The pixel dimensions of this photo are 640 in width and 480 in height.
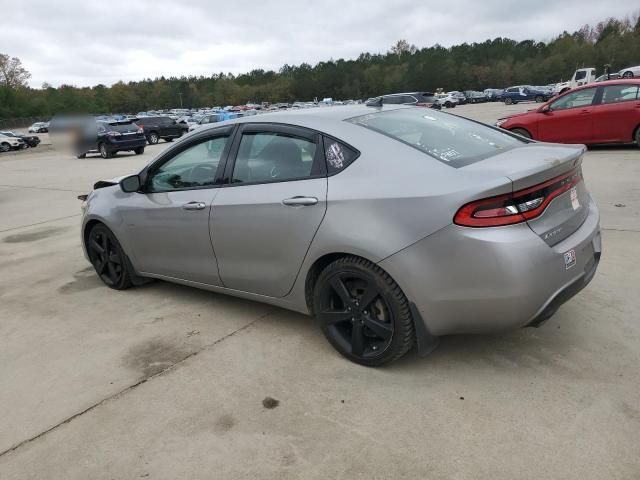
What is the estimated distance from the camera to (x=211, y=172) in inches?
149

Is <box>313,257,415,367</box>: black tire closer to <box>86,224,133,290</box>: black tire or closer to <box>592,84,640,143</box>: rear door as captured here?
<box>86,224,133,290</box>: black tire

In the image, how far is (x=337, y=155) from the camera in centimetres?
310

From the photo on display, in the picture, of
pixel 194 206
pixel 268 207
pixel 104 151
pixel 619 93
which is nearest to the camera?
pixel 268 207

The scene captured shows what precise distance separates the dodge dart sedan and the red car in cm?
815

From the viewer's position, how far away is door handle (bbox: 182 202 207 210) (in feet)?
12.2

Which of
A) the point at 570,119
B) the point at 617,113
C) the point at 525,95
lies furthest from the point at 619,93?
the point at 525,95

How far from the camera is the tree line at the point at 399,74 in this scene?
90375mm

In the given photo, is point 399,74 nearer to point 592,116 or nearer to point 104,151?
point 104,151

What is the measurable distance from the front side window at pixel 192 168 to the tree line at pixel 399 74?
263 ft

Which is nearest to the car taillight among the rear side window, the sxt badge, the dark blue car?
the sxt badge

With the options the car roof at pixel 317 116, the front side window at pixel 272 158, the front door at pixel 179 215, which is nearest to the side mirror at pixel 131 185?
the front door at pixel 179 215

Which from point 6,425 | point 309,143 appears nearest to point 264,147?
point 309,143

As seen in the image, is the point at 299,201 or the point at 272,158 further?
the point at 272,158

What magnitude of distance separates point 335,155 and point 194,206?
1226mm
